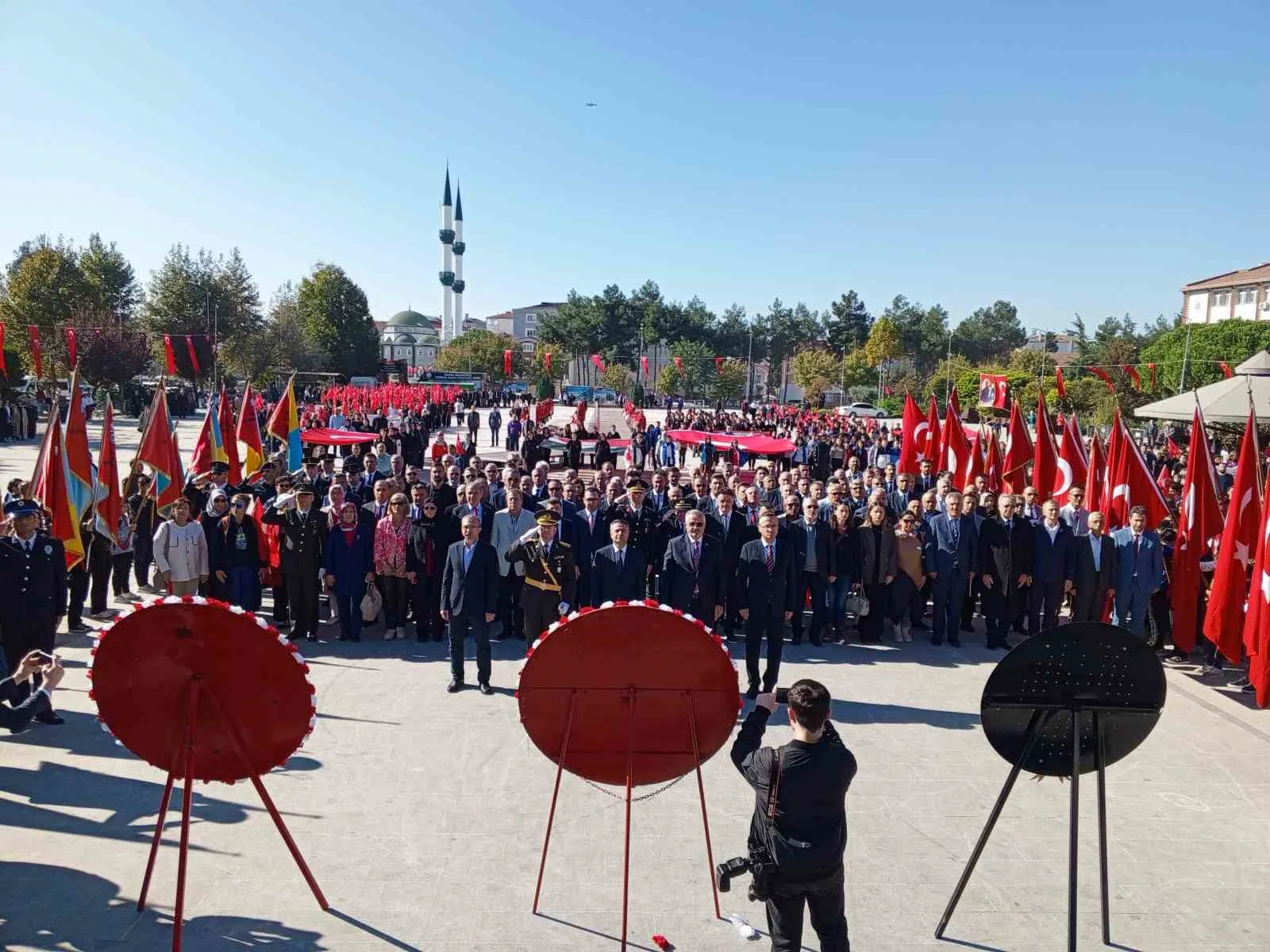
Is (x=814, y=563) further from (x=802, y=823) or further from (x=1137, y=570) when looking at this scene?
(x=802, y=823)

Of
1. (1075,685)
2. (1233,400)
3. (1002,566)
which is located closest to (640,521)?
(1002,566)

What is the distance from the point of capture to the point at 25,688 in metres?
5.61

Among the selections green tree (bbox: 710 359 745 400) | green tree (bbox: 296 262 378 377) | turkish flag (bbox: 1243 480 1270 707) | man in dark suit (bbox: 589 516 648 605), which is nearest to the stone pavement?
turkish flag (bbox: 1243 480 1270 707)

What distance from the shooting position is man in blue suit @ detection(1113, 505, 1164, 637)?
9891mm

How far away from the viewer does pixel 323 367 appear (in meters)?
86.0

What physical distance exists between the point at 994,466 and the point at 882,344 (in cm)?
7443

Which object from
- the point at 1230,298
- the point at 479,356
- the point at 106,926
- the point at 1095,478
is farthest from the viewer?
the point at 479,356

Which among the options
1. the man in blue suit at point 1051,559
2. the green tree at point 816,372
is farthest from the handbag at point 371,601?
the green tree at point 816,372

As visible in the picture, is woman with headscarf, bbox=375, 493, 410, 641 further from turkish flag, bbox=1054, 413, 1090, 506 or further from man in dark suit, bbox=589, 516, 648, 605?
turkish flag, bbox=1054, 413, 1090, 506

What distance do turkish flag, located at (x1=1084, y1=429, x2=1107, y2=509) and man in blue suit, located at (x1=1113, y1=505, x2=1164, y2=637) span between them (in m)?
2.56

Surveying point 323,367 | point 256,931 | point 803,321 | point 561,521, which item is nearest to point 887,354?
point 803,321

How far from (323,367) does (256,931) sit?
3455 inches

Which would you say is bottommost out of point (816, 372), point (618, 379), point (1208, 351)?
point (618, 379)

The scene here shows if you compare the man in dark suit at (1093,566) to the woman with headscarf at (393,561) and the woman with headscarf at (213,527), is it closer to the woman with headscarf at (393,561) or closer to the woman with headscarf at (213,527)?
the woman with headscarf at (393,561)
